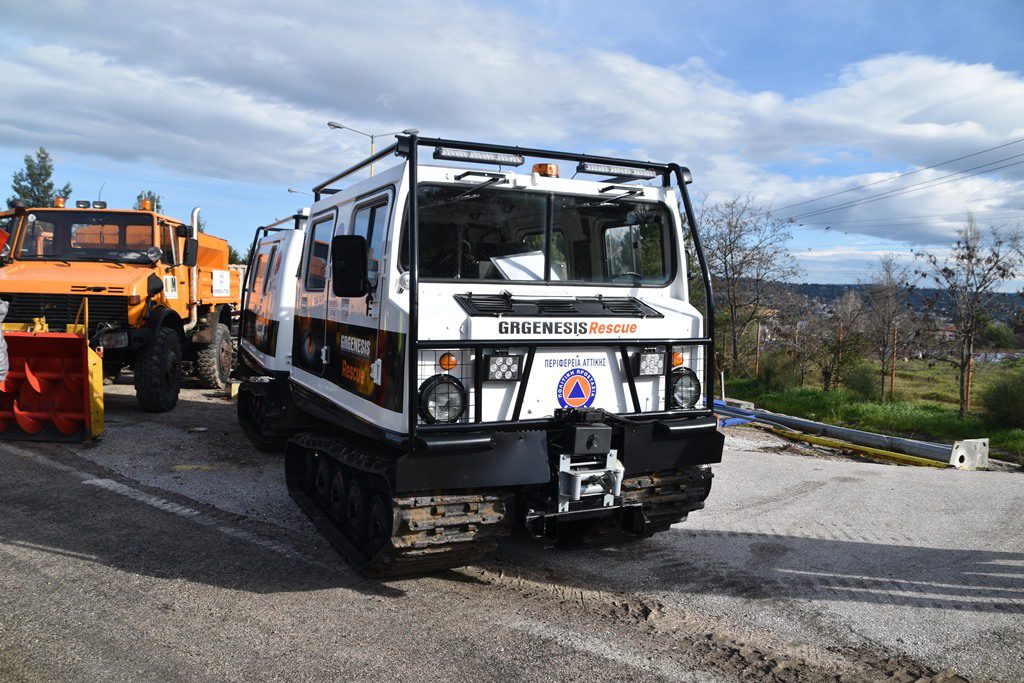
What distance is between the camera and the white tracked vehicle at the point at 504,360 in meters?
4.35

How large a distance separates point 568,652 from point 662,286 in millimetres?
2732

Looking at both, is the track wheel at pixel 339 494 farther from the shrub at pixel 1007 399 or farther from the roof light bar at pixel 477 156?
the shrub at pixel 1007 399

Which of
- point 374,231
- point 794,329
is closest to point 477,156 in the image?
point 374,231

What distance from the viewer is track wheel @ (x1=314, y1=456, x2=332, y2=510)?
231 inches

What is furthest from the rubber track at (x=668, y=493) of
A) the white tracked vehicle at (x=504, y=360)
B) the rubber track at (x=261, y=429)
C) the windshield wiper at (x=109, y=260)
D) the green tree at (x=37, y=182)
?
the green tree at (x=37, y=182)

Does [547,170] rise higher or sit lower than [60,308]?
higher

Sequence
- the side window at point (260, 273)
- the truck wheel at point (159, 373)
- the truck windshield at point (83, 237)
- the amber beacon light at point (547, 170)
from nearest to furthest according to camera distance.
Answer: the amber beacon light at point (547, 170)
the side window at point (260, 273)
the truck wheel at point (159, 373)
the truck windshield at point (83, 237)

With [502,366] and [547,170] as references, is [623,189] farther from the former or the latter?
[502,366]

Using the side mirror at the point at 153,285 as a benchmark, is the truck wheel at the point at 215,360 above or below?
below

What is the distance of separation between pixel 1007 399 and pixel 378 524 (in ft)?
35.5

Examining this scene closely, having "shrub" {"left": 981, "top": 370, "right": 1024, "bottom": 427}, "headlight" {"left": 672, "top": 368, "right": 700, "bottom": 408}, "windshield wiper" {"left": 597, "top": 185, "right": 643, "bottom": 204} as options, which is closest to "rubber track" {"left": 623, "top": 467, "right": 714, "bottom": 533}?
"headlight" {"left": 672, "top": 368, "right": 700, "bottom": 408}

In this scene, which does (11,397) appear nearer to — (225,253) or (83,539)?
(83,539)

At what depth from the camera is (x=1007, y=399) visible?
1158 cm

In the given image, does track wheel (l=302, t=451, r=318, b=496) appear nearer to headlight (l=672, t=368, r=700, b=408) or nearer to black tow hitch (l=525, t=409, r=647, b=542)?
black tow hitch (l=525, t=409, r=647, b=542)
